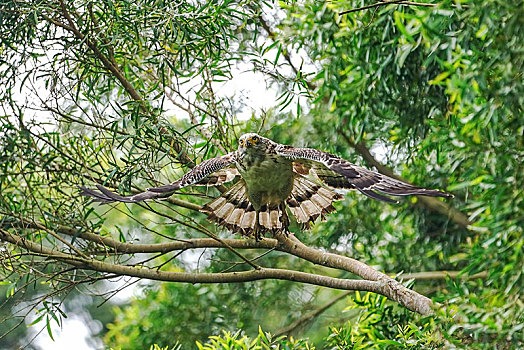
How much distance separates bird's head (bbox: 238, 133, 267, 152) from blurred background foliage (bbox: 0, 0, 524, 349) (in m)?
0.17

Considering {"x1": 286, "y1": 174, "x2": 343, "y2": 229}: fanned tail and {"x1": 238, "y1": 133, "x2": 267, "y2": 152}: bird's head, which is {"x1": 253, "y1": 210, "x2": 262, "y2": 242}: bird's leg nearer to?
{"x1": 286, "y1": 174, "x2": 343, "y2": 229}: fanned tail

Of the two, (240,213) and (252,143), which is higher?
(252,143)

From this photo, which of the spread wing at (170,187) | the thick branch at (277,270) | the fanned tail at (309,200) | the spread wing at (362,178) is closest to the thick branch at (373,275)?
the thick branch at (277,270)

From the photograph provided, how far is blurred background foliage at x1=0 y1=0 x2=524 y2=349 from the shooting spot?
1.94 metres

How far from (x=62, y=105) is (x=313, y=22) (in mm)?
1433

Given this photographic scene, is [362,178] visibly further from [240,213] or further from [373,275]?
[240,213]

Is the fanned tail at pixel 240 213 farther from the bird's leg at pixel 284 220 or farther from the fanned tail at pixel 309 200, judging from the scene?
the fanned tail at pixel 309 200

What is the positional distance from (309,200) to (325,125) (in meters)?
1.59

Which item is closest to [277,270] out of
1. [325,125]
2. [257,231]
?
[257,231]

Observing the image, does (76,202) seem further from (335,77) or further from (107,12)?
(335,77)

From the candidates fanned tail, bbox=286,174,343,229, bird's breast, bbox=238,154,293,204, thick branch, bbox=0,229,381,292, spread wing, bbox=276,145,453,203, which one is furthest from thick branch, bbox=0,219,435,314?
spread wing, bbox=276,145,453,203

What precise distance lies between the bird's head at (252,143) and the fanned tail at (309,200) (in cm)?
29

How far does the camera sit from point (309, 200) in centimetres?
305

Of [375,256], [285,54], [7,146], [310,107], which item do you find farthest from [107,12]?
[375,256]
